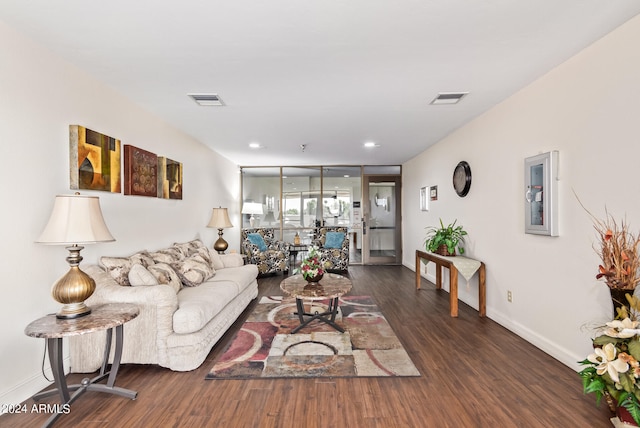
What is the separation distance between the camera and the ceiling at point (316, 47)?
187 cm

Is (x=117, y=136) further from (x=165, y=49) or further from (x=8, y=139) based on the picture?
(x=165, y=49)

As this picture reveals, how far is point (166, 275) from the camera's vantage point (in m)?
3.17

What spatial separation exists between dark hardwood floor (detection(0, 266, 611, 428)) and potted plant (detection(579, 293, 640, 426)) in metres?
0.28

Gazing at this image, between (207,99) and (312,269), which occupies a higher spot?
(207,99)

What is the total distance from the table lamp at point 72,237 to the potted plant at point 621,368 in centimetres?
324

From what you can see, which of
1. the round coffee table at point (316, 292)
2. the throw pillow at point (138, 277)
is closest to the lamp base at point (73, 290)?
the throw pillow at point (138, 277)

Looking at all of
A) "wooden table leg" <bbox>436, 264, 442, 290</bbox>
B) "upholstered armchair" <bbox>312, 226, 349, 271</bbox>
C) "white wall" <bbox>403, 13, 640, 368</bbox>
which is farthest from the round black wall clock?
"upholstered armchair" <bbox>312, 226, 349, 271</bbox>

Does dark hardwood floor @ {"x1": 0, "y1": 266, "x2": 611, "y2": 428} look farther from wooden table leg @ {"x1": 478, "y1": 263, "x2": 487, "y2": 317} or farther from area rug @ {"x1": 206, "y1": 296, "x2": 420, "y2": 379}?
wooden table leg @ {"x1": 478, "y1": 263, "x2": 487, "y2": 317}

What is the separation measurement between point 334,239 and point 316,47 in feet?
16.7

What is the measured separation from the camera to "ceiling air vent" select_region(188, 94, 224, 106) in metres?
3.13

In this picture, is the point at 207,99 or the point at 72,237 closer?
the point at 72,237

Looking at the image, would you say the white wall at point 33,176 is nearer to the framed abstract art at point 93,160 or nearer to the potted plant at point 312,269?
the framed abstract art at point 93,160

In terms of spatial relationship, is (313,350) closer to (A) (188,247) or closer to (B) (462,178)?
(A) (188,247)

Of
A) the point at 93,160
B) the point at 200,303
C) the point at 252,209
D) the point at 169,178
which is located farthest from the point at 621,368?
the point at 252,209
